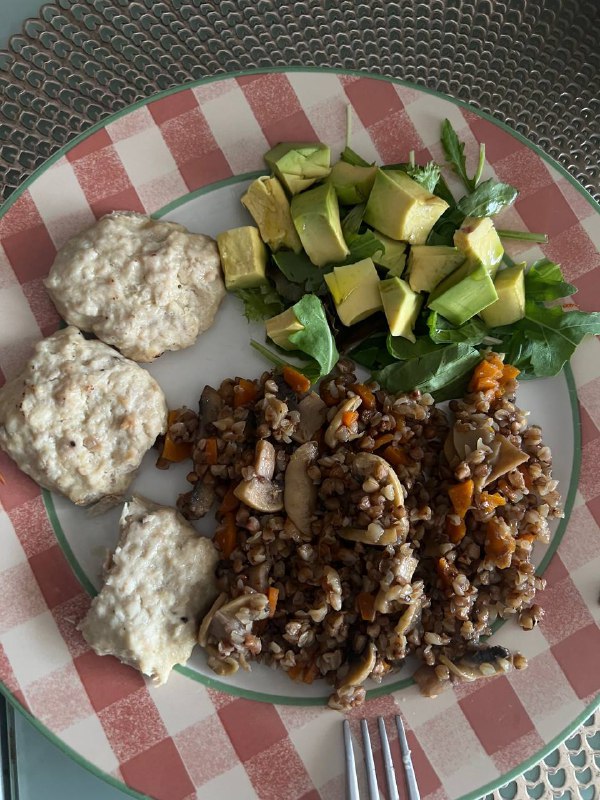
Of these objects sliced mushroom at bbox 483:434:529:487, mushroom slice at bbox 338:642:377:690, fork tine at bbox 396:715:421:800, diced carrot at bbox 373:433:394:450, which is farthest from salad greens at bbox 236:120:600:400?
fork tine at bbox 396:715:421:800

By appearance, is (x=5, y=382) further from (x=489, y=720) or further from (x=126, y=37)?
(x=489, y=720)

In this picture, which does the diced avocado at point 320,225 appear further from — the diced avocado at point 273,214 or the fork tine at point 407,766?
the fork tine at point 407,766

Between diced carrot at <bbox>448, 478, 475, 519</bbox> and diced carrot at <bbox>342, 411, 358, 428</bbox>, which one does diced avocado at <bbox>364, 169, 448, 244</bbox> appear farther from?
diced carrot at <bbox>448, 478, 475, 519</bbox>

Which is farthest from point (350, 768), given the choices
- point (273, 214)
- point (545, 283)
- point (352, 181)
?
point (352, 181)

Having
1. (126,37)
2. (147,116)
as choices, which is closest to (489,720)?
(147,116)

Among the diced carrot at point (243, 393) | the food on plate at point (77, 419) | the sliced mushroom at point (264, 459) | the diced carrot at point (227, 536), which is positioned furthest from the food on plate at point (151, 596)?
the diced carrot at point (243, 393)

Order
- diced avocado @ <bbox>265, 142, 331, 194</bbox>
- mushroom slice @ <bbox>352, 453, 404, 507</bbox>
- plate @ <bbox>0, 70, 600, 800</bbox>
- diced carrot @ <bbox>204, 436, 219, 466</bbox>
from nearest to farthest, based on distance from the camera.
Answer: mushroom slice @ <bbox>352, 453, 404, 507</bbox> → plate @ <bbox>0, 70, 600, 800</bbox> → diced carrot @ <bbox>204, 436, 219, 466</bbox> → diced avocado @ <bbox>265, 142, 331, 194</bbox>
